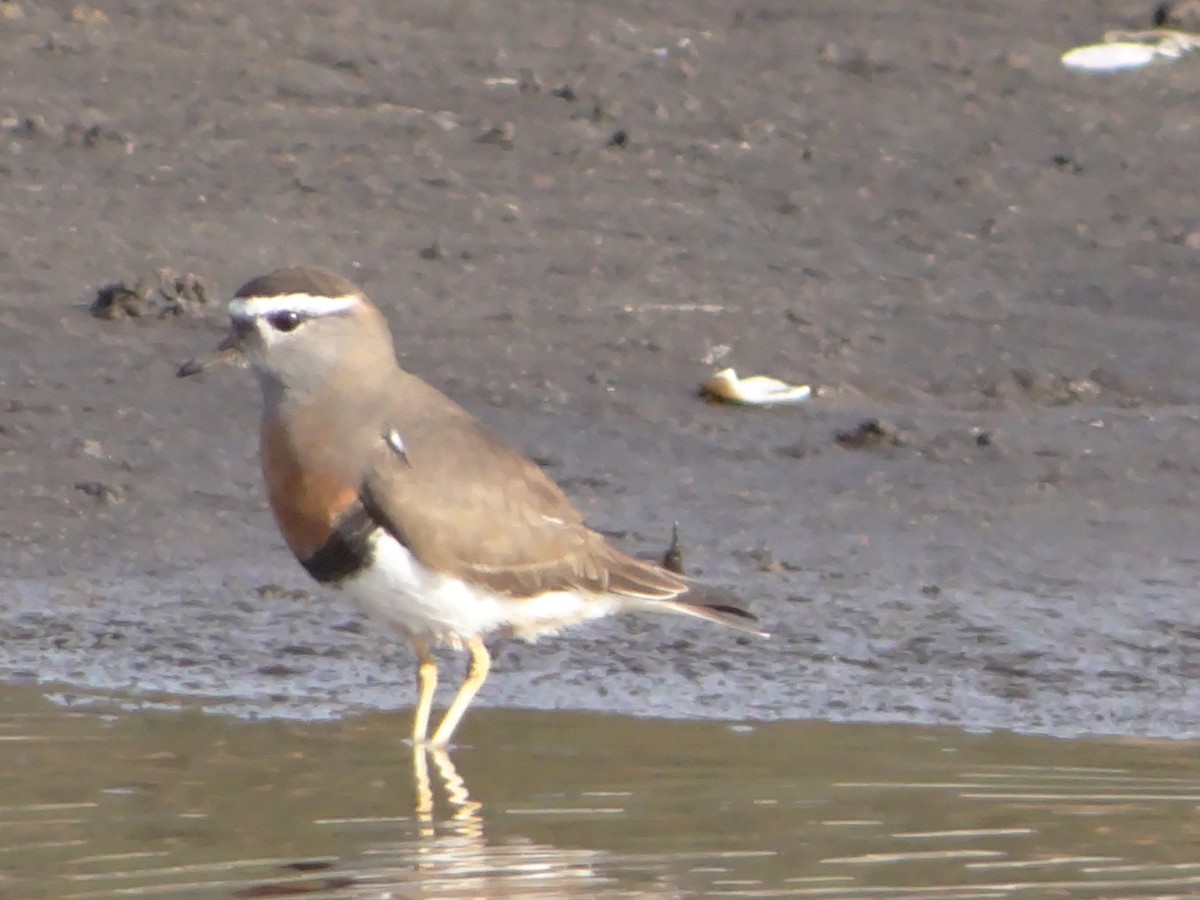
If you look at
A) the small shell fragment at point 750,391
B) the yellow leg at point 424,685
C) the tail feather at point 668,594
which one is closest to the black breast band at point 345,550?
the yellow leg at point 424,685

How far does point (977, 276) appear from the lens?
1143 cm

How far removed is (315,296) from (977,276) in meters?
4.64

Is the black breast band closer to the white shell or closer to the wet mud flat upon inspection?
the wet mud flat

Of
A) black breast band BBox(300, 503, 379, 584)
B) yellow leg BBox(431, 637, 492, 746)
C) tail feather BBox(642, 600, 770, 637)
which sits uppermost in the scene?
black breast band BBox(300, 503, 379, 584)

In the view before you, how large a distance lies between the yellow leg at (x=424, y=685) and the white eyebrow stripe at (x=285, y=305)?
1.05 meters

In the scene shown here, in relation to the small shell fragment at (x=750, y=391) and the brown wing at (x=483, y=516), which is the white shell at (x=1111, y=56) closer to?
the small shell fragment at (x=750, y=391)

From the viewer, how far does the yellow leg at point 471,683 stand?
7453 mm

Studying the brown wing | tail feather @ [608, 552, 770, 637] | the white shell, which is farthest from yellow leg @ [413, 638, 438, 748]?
the white shell

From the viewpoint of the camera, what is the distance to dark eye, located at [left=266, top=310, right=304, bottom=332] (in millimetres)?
7570

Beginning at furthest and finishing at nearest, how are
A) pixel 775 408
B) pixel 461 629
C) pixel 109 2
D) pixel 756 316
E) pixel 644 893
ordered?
pixel 109 2
pixel 756 316
pixel 775 408
pixel 461 629
pixel 644 893

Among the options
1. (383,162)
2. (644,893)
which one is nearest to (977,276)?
(383,162)

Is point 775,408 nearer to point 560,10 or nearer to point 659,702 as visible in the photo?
point 659,702

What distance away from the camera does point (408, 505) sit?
738 cm

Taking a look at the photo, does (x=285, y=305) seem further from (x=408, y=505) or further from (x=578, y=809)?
(x=578, y=809)
